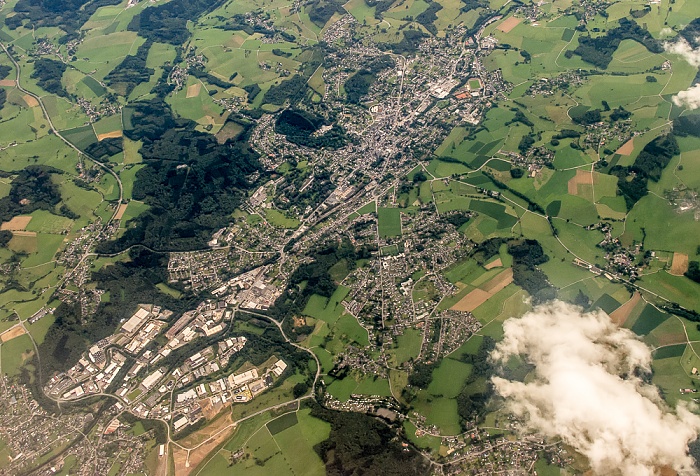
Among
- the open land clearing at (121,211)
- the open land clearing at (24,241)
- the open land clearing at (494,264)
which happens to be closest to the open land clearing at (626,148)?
the open land clearing at (494,264)

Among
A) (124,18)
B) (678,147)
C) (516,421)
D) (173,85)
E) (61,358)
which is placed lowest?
(516,421)

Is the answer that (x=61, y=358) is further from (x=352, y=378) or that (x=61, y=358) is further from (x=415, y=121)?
(x=415, y=121)

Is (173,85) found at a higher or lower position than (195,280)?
higher

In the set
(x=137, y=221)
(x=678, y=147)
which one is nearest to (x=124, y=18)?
(x=137, y=221)

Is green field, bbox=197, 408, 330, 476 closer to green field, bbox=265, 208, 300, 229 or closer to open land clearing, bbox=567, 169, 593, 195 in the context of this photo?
green field, bbox=265, 208, 300, 229

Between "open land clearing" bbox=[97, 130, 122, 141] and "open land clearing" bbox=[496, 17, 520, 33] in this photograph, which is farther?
"open land clearing" bbox=[496, 17, 520, 33]

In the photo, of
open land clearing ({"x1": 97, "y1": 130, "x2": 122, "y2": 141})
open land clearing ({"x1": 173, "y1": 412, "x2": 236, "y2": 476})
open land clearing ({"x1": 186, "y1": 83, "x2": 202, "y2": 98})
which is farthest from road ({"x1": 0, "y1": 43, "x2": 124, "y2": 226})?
open land clearing ({"x1": 173, "y1": 412, "x2": 236, "y2": 476})

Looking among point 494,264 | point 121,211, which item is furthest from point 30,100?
point 494,264
